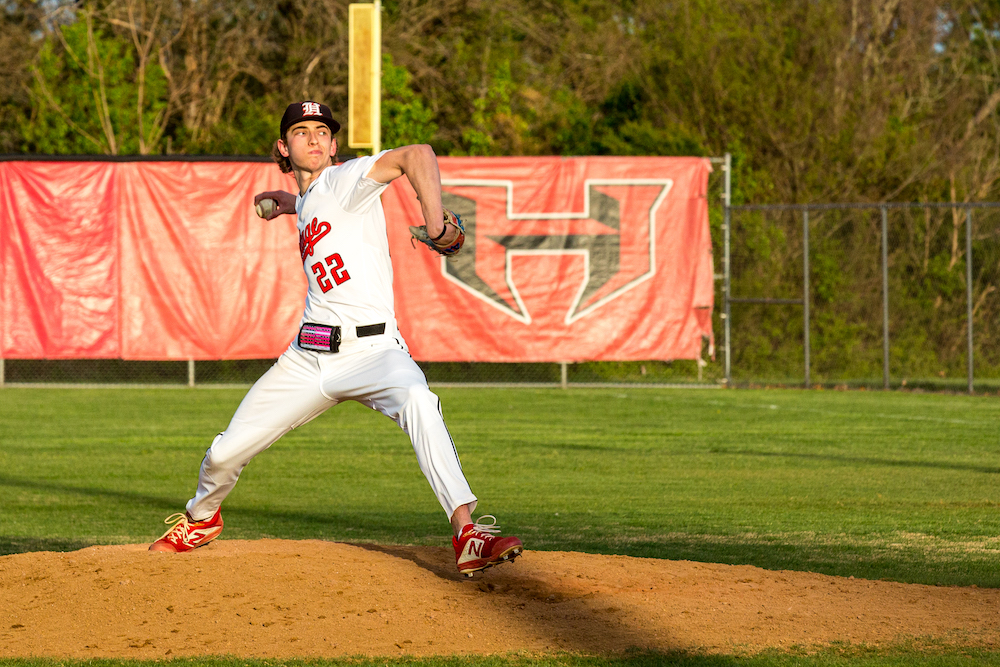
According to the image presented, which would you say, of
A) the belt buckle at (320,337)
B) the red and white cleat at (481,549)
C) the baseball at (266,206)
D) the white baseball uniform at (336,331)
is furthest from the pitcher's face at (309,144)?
the red and white cleat at (481,549)

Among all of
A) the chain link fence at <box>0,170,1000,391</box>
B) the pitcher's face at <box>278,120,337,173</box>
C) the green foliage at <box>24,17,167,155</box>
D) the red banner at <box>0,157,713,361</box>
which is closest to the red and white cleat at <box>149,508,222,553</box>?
the pitcher's face at <box>278,120,337,173</box>

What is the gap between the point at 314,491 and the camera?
1041 cm

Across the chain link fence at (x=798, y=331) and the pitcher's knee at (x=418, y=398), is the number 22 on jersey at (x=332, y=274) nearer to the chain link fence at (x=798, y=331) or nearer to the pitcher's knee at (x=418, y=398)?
the pitcher's knee at (x=418, y=398)


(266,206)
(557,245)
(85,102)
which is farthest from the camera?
(85,102)

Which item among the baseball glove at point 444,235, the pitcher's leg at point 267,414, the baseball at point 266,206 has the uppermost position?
the baseball at point 266,206

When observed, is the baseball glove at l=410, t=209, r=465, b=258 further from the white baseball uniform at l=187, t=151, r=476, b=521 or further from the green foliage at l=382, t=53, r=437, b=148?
the green foliage at l=382, t=53, r=437, b=148

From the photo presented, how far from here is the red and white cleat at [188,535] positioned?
6418 millimetres

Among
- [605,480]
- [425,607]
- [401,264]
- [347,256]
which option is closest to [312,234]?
[347,256]

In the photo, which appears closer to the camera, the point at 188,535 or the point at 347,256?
the point at 347,256

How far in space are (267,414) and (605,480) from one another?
16.9ft

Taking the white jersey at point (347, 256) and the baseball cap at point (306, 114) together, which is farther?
the baseball cap at point (306, 114)

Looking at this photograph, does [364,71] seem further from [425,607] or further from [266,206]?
[425,607]

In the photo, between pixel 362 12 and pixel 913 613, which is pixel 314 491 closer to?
pixel 913 613

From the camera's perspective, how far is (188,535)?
21.2 feet
